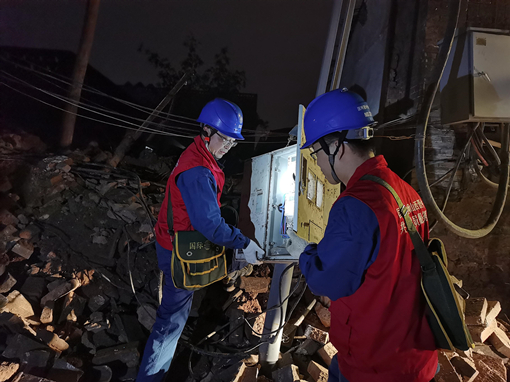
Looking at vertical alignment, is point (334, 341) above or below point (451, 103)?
below

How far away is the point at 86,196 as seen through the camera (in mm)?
4461

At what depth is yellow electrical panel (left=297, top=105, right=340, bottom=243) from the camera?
1.99 metres

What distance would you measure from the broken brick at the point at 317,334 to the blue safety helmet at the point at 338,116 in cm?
261

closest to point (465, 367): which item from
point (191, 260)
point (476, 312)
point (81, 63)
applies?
point (476, 312)

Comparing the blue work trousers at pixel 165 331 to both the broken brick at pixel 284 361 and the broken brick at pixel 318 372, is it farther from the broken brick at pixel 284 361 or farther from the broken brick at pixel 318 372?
the broken brick at pixel 318 372

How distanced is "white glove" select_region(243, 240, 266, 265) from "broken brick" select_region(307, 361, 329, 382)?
1.36 m

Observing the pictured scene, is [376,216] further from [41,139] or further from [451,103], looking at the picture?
[41,139]

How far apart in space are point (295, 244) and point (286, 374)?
1.45m

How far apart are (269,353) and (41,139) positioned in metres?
6.86

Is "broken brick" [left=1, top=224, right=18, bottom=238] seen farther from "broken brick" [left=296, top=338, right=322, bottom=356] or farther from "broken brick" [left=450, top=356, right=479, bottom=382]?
"broken brick" [left=450, top=356, right=479, bottom=382]

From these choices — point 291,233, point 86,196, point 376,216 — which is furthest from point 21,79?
point 376,216

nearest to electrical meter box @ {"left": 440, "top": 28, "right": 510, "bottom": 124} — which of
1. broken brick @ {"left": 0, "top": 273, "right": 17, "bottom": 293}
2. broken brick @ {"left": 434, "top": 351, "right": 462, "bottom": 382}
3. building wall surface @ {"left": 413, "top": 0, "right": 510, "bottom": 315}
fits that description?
building wall surface @ {"left": 413, "top": 0, "right": 510, "bottom": 315}

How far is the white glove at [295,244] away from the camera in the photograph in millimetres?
2346

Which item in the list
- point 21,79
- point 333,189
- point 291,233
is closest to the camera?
point 291,233
